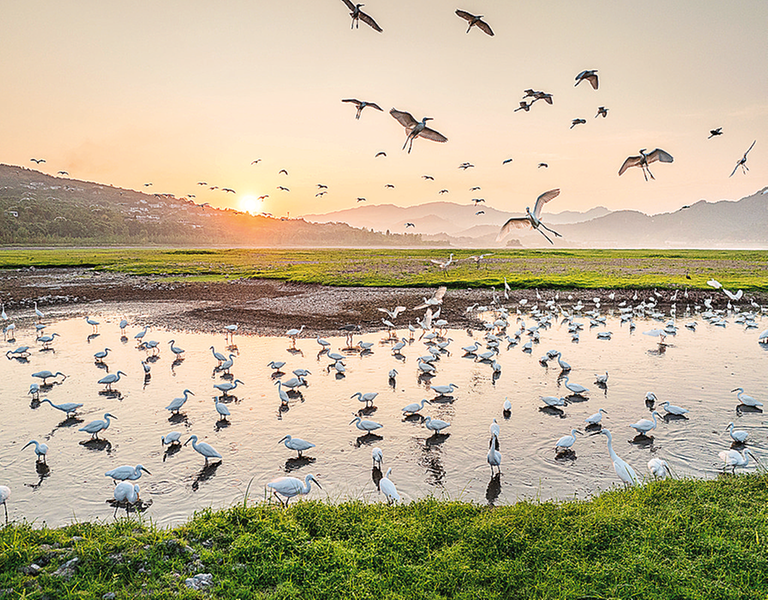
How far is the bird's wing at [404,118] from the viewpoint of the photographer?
39.3 ft

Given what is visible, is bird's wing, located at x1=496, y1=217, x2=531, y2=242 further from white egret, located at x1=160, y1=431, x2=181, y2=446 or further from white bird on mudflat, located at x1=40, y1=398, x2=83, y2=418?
white bird on mudflat, located at x1=40, y1=398, x2=83, y2=418

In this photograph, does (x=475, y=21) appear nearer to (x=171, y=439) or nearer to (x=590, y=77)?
(x=590, y=77)

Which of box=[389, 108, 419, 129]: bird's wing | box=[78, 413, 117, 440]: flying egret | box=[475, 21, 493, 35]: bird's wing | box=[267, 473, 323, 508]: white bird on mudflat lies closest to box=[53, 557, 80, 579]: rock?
box=[267, 473, 323, 508]: white bird on mudflat

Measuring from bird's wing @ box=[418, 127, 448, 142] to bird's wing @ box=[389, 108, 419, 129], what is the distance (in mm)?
308

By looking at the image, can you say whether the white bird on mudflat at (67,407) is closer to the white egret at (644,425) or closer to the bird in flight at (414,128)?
the bird in flight at (414,128)

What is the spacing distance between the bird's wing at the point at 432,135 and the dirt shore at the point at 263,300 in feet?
32.8

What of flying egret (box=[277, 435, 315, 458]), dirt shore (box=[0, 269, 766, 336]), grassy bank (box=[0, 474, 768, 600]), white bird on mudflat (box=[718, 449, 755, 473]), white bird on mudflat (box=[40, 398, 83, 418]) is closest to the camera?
A: grassy bank (box=[0, 474, 768, 600])

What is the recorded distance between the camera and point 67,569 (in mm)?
4910

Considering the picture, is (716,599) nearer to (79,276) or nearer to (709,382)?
(709,382)

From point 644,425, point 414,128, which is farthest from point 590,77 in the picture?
point 644,425

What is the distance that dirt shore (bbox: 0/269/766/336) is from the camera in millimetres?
22312

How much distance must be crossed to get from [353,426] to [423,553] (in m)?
4.75

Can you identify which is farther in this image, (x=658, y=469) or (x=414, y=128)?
(x=414, y=128)

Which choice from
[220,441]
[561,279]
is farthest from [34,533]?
[561,279]
